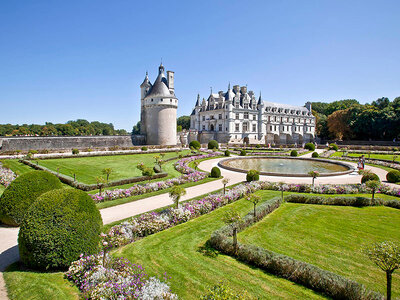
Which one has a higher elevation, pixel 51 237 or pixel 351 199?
pixel 51 237

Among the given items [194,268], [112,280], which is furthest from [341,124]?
[112,280]

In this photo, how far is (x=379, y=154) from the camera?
33594 millimetres

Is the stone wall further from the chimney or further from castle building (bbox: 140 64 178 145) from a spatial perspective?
the chimney

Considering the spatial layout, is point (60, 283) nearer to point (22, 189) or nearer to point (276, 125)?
point (22, 189)

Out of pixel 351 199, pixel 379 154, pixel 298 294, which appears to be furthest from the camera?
pixel 379 154

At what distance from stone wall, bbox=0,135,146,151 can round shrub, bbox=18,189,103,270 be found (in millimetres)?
32495

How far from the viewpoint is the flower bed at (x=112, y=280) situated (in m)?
4.35

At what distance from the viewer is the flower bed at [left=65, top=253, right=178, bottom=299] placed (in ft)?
14.3

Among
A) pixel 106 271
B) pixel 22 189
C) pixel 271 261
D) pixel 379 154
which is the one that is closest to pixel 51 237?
pixel 106 271

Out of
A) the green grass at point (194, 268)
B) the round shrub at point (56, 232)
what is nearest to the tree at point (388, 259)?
the green grass at point (194, 268)

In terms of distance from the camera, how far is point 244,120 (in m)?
55.2

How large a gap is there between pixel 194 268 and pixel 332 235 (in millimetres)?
4902

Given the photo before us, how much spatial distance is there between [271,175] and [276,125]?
163ft

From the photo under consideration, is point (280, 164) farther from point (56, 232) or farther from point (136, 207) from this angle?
point (56, 232)
